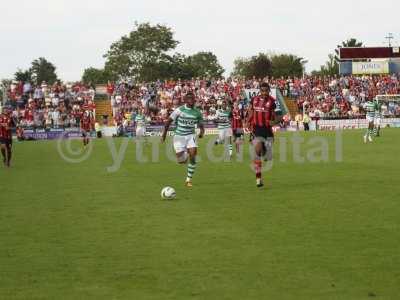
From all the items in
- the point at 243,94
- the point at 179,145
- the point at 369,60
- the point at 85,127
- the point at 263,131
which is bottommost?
the point at 85,127

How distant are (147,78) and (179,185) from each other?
84.3 meters

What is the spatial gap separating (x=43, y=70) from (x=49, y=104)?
8291 cm

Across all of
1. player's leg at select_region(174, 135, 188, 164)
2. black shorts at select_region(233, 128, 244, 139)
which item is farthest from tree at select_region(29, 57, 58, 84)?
player's leg at select_region(174, 135, 188, 164)

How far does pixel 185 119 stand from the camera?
64.3ft

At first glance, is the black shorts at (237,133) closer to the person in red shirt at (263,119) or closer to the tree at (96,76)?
the person in red shirt at (263,119)

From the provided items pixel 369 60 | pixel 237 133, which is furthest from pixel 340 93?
pixel 237 133

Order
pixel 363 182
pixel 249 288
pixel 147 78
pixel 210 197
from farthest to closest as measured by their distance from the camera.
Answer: pixel 147 78
pixel 363 182
pixel 210 197
pixel 249 288

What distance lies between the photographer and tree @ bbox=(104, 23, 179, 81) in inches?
4094

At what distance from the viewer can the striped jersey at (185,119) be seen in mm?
19578

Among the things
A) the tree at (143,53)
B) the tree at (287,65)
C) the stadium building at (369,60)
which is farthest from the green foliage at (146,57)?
the stadium building at (369,60)

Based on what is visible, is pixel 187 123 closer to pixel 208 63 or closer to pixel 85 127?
pixel 85 127

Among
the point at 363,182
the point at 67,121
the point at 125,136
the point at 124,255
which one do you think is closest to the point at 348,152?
the point at 363,182

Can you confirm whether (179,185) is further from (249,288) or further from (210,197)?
(249,288)

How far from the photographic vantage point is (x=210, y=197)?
54.4 feet
